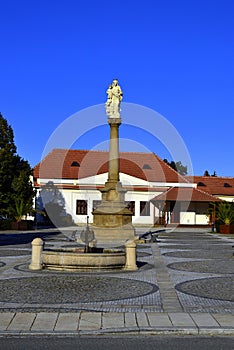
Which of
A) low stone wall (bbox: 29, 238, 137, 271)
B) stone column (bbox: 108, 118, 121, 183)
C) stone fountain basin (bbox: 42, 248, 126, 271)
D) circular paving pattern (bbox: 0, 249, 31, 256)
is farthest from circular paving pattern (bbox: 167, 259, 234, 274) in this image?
stone column (bbox: 108, 118, 121, 183)

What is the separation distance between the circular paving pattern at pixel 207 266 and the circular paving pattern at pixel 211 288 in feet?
6.06

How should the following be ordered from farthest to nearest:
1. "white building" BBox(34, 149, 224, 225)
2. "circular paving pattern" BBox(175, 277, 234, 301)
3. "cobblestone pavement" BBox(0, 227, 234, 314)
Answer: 1. "white building" BBox(34, 149, 224, 225)
2. "circular paving pattern" BBox(175, 277, 234, 301)
3. "cobblestone pavement" BBox(0, 227, 234, 314)

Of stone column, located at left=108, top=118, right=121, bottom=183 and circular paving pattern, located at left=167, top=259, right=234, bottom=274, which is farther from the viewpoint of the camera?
stone column, located at left=108, top=118, right=121, bottom=183

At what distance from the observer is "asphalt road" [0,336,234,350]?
23.4 feet

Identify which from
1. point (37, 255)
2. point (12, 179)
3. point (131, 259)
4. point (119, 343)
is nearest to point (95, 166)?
point (12, 179)

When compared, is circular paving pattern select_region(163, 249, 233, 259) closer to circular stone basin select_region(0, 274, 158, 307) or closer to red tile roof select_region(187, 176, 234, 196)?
circular stone basin select_region(0, 274, 158, 307)

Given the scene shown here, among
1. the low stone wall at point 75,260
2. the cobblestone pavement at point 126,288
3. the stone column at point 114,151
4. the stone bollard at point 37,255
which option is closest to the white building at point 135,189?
the stone column at point 114,151

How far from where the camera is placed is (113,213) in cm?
2762

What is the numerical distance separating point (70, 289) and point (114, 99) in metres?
19.3

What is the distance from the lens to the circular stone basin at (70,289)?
10.7 metres

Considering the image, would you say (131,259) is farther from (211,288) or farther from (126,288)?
(211,288)

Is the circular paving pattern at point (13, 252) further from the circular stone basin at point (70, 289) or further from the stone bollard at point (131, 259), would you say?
the circular stone basin at point (70, 289)

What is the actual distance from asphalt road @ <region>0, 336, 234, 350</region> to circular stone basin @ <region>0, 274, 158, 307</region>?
2.65 metres

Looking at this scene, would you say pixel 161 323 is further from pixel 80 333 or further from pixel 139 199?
pixel 139 199
